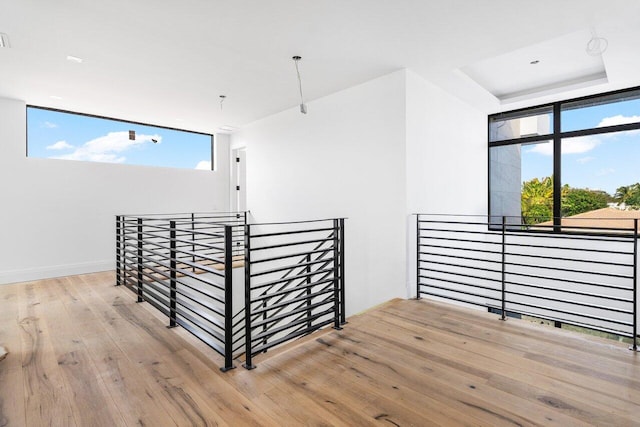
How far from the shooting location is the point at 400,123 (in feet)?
12.5

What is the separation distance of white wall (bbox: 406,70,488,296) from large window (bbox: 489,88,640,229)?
13.7 inches

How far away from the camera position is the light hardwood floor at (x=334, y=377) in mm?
1768

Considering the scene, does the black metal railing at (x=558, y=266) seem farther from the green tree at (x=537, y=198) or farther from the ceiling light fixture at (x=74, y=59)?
the ceiling light fixture at (x=74, y=59)

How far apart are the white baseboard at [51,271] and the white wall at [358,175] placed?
10.5 ft

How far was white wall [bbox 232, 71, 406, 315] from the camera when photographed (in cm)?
388

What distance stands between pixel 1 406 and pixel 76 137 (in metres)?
4.90

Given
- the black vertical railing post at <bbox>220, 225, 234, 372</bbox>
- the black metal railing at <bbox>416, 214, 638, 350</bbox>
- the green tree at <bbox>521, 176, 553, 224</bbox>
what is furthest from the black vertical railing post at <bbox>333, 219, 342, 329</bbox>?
the green tree at <bbox>521, 176, 553, 224</bbox>

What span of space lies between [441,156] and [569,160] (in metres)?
2.19

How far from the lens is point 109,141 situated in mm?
5777

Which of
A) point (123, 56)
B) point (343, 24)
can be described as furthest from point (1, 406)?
point (343, 24)

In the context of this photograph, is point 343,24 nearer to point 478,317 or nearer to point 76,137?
point 478,317

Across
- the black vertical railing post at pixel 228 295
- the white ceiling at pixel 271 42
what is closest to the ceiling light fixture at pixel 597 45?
the white ceiling at pixel 271 42

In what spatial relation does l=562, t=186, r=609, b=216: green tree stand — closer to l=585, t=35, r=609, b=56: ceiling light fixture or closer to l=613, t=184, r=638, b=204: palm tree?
l=613, t=184, r=638, b=204: palm tree

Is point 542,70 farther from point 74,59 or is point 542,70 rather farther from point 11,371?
point 11,371
